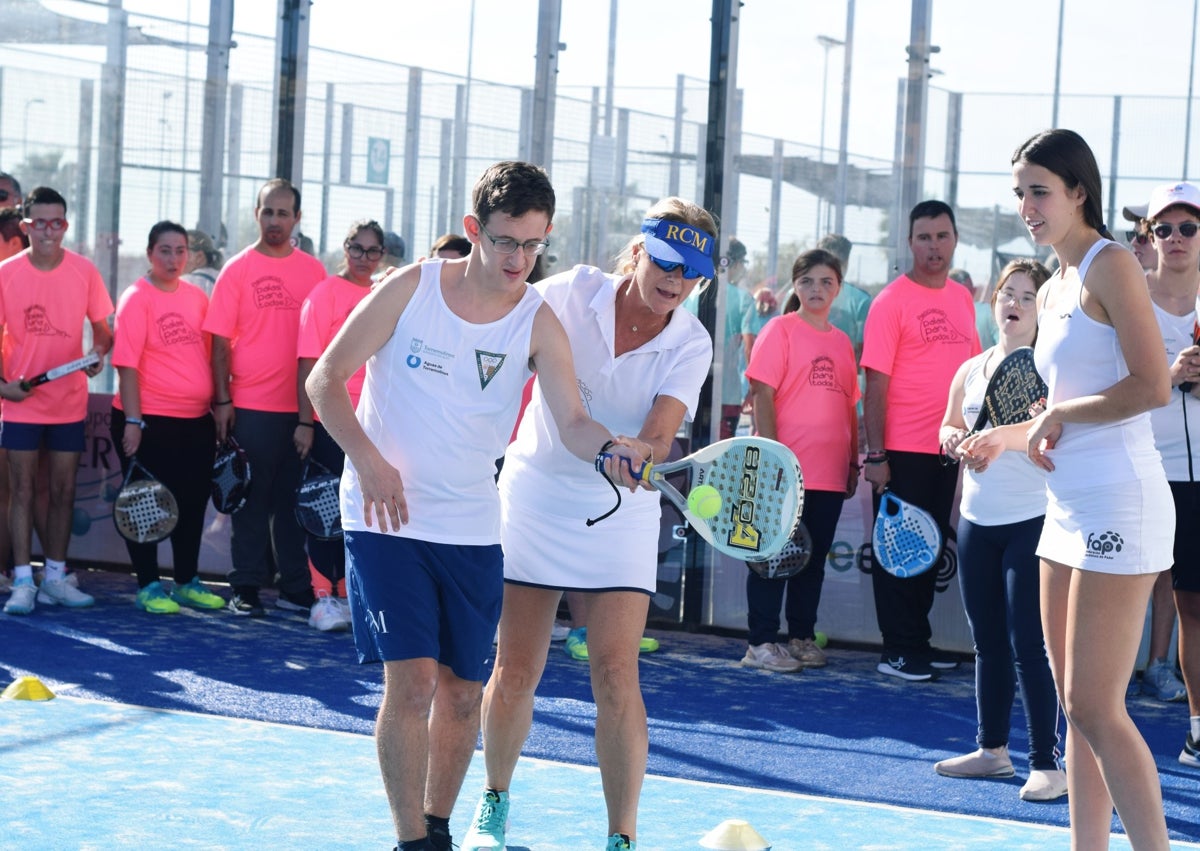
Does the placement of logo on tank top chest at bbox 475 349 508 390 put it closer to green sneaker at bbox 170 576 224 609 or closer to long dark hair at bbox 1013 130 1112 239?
long dark hair at bbox 1013 130 1112 239

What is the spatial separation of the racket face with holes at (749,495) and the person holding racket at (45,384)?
4654 mm

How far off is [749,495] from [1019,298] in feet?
5.95

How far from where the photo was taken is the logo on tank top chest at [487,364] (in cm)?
383

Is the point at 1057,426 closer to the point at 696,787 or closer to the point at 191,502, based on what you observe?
the point at 696,787

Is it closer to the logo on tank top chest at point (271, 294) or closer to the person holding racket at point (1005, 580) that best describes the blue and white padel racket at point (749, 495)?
the person holding racket at point (1005, 580)

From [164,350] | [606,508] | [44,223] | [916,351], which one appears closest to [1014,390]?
[606,508]

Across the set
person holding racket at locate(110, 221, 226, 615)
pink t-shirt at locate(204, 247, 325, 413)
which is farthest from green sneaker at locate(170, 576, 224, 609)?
pink t-shirt at locate(204, 247, 325, 413)

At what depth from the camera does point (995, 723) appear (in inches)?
206

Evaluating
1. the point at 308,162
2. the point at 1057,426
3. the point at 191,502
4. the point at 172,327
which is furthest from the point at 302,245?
the point at 1057,426

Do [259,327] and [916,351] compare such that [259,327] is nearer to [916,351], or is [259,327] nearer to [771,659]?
[771,659]

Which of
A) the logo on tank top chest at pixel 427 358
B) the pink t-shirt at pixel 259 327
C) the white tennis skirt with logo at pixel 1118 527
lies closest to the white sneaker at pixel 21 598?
the pink t-shirt at pixel 259 327

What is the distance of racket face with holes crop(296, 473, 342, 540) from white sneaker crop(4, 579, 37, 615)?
4.70 feet

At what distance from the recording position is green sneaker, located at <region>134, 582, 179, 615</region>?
306 inches

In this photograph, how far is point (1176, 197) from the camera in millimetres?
5312
